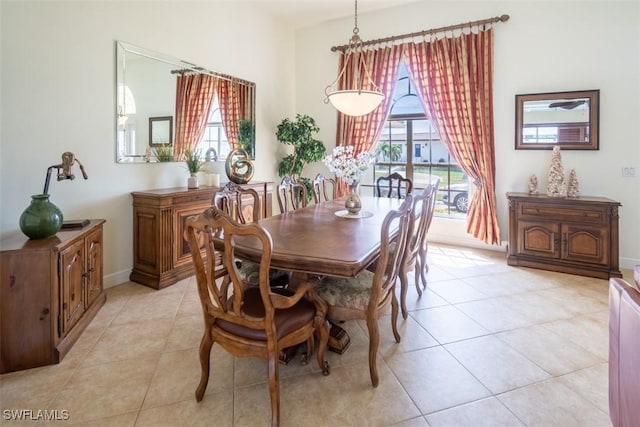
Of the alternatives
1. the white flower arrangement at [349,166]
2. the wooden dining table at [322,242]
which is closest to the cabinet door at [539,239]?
the wooden dining table at [322,242]

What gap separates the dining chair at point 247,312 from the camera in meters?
1.46

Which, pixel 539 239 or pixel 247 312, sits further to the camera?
pixel 539 239

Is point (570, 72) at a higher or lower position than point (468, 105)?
higher

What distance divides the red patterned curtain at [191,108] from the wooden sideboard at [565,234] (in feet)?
12.4

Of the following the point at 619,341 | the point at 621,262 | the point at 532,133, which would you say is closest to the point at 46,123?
the point at 619,341

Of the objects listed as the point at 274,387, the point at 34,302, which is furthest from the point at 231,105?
the point at 274,387

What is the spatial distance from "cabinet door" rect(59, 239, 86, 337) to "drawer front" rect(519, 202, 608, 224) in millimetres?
4282

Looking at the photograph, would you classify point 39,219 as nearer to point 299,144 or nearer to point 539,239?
point 299,144

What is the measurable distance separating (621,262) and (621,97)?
73.2 inches

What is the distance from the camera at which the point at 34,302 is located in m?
2.03

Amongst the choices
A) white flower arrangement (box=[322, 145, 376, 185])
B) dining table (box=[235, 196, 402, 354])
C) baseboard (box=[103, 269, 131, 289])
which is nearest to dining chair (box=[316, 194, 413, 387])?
dining table (box=[235, 196, 402, 354])

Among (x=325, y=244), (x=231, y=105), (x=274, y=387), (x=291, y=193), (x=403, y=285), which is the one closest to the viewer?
(x=274, y=387)

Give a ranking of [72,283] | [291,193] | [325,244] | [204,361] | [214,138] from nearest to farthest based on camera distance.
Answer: [204,361] < [325,244] < [72,283] < [291,193] < [214,138]

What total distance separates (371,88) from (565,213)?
119 inches
